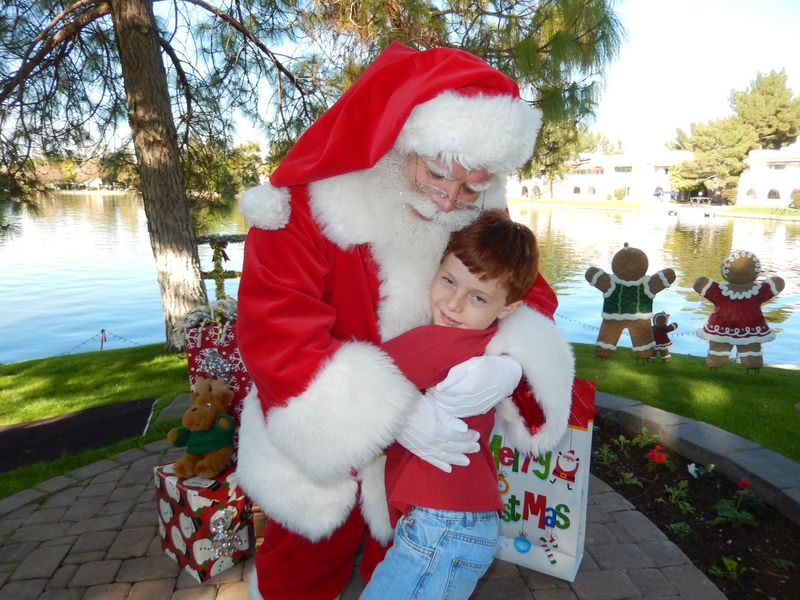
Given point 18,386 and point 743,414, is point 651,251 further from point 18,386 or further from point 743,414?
point 18,386

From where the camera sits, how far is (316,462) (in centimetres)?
145

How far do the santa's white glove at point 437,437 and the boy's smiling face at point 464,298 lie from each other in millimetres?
270

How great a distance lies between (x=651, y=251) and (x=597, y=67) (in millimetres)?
14148

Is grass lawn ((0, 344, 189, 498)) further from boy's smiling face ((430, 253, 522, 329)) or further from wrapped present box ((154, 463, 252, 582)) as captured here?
boy's smiling face ((430, 253, 522, 329))

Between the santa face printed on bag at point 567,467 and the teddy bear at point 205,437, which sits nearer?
the santa face printed on bag at point 567,467

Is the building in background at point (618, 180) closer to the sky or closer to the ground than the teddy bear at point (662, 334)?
closer to the sky

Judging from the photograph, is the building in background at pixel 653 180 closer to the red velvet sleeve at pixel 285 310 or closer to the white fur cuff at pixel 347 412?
the red velvet sleeve at pixel 285 310

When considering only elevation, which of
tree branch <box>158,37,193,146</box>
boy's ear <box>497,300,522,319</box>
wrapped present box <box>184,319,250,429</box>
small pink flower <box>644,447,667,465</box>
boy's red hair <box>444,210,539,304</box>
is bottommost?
small pink flower <box>644,447,667,465</box>

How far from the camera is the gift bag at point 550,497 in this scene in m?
2.08

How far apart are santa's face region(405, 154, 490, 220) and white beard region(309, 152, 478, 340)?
0.01m

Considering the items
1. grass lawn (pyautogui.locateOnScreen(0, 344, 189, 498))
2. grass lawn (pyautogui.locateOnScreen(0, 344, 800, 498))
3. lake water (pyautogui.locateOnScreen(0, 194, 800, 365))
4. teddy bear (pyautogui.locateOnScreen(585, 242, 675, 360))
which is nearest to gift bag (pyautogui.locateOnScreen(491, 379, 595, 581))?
grass lawn (pyautogui.locateOnScreen(0, 344, 800, 498))

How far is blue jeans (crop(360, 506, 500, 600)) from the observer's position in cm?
Result: 127

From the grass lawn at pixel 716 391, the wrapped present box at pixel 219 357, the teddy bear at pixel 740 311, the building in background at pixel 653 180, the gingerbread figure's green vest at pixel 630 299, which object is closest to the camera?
the wrapped present box at pixel 219 357

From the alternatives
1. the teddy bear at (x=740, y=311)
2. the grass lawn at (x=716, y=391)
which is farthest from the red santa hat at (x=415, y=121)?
the teddy bear at (x=740, y=311)
